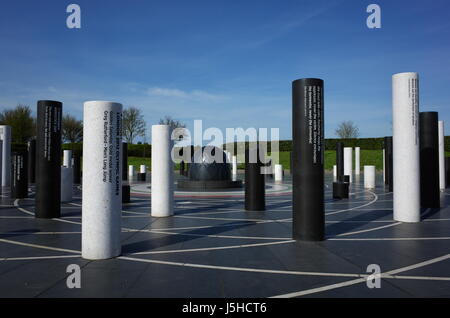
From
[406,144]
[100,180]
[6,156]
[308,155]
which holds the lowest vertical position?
[100,180]

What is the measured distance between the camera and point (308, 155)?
8586mm

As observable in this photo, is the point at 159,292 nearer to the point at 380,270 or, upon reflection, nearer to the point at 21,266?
the point at 21,266

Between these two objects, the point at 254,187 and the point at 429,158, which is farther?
the point at 429,158

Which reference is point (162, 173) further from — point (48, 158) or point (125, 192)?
point (125, 192)

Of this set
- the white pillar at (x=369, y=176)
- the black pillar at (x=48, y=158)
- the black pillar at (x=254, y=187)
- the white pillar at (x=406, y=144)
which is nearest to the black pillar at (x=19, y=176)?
the black pillar at (x=48, y=158)

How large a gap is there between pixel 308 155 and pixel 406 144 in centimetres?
480

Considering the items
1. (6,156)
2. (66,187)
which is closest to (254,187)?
(66,187)

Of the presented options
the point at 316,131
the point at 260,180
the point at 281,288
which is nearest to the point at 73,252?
the point at 281,288

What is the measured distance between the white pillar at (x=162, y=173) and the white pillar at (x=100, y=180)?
5321 millimetres

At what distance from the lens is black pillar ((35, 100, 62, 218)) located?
40.4ft

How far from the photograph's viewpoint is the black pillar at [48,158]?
1233 cm

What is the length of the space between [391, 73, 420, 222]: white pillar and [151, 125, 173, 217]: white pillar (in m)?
7.40

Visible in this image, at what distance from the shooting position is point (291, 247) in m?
8.06

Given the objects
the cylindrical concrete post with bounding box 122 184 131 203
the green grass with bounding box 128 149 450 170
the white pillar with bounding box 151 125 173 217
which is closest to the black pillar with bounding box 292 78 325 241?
the white pillar with bounding box 151 125 173 217
